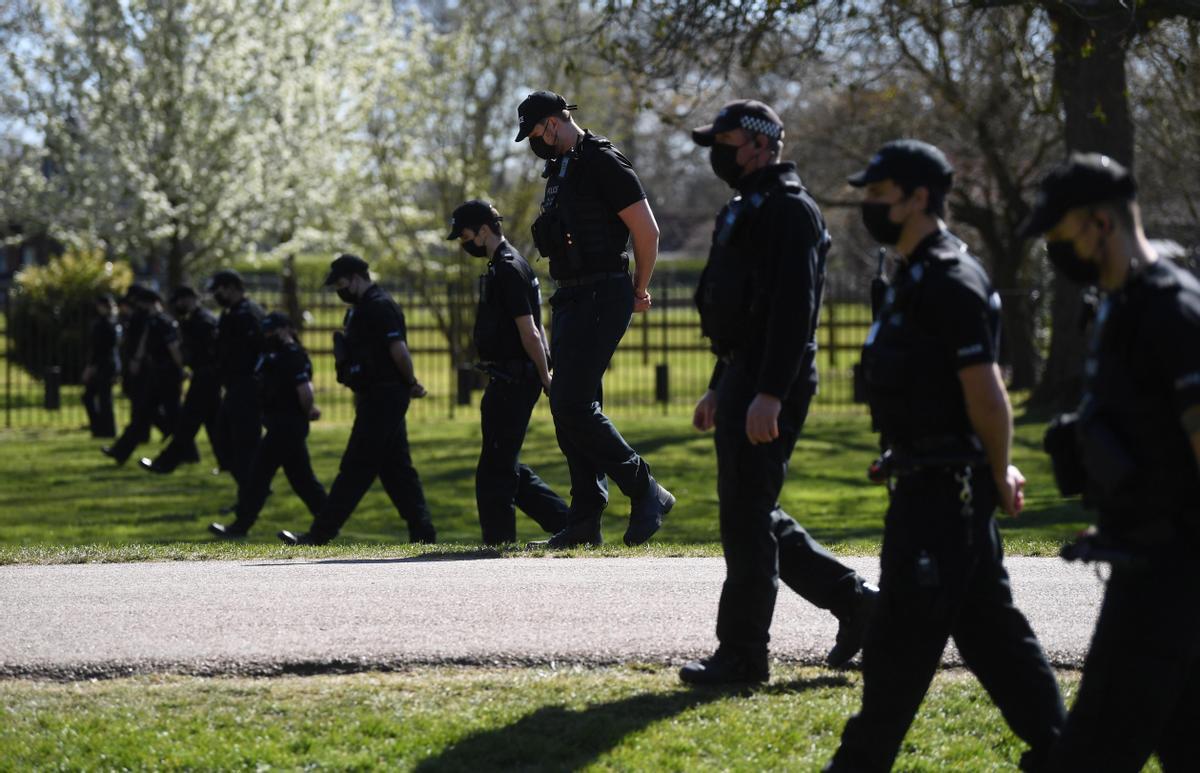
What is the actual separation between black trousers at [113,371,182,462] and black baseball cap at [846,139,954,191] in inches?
480

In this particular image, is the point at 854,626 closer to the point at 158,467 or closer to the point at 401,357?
the point at 401,357

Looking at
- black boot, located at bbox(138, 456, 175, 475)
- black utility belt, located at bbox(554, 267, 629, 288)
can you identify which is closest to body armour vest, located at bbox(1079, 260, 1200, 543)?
black utility belt, located at bbox(554, 267, 629, 288)

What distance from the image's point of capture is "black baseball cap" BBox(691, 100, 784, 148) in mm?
5121

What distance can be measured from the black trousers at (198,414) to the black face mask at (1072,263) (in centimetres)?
1061

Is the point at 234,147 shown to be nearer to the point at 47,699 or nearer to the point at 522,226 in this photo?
the point at 522,226

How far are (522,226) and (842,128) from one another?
661cm

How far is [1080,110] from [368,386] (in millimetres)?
11650

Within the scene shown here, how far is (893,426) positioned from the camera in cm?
434

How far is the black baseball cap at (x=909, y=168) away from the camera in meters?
4.26

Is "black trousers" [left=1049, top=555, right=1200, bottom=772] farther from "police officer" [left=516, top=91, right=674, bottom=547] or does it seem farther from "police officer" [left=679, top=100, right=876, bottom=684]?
"police officer" [left=516, top=91, right=674, bottom=547]

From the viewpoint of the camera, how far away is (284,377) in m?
10.9

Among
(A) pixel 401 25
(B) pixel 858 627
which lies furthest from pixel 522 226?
(B) pixel 858 627

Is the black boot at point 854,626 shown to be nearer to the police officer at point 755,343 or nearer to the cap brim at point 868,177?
the police officer at point 755,343

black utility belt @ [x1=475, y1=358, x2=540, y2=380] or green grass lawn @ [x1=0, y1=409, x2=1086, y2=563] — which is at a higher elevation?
black utility belt @ [x1=475, y1=358, x2=540, y2=380]
